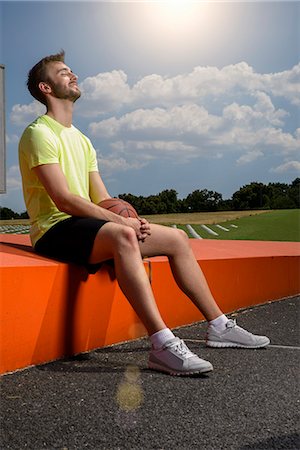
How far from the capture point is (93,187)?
3.86m

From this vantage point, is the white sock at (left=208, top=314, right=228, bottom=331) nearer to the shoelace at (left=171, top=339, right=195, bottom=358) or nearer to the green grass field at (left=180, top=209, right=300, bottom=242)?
the shoelace at (left=171, top=339, right=195, bottom=358)

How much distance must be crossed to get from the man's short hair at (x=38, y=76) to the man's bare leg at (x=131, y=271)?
0.95m

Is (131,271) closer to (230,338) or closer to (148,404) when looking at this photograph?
(148,404)

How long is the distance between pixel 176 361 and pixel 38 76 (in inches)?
69.8

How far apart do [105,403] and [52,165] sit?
50.9 inches

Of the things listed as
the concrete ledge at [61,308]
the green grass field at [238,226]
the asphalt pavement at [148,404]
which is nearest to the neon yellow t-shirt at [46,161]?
the concrete ledge at [61,308]

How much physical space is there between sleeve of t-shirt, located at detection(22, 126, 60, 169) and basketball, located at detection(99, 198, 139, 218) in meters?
0.44

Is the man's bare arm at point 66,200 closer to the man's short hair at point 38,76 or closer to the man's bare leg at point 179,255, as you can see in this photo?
the man's bare leg at point 179,255

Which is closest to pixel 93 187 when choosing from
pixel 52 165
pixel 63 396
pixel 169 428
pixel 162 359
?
pixel 52 165

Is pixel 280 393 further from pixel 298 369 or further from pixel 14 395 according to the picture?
pixel 14 395

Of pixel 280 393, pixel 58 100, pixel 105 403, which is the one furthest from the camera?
pixel 58 100

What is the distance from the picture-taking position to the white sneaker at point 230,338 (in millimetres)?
3684

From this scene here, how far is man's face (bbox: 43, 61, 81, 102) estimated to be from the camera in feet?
12.1

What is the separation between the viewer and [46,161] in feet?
11.1
